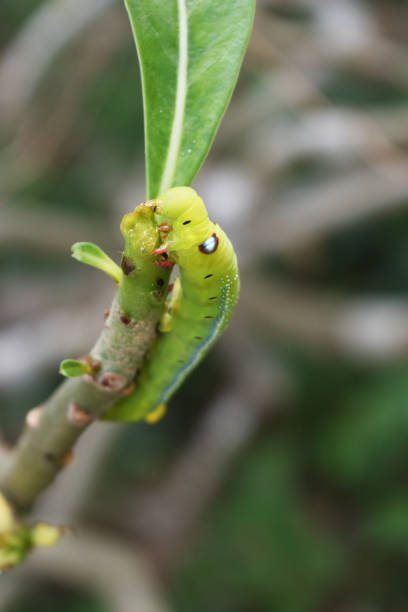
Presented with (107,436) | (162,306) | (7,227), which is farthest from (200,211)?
(7,227)

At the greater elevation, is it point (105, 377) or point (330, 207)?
point (330, 207)

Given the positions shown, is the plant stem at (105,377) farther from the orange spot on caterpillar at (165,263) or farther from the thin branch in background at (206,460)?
the thin branch in background at (206,460)

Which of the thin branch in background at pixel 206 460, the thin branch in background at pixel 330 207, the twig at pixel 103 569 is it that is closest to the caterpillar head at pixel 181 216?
the thin branch in background at pixel 330 207

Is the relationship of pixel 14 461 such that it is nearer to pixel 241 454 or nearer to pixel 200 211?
pixel 200 211

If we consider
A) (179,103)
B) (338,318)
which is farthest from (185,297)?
(338,318)

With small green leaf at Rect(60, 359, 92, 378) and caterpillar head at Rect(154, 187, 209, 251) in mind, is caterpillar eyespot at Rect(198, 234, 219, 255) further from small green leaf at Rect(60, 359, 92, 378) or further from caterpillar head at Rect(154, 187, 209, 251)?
small green leaf at Rect(60, 359, 92, 378)

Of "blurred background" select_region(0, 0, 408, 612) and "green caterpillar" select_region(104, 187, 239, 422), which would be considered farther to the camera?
"blurred background" select_region(0, 0, 408, 612)

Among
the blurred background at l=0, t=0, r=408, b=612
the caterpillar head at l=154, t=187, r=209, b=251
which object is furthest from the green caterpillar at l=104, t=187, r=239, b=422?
the blurred background at l=0, t=0, r=408, b=612

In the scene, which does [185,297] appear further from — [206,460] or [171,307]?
[206,460]
